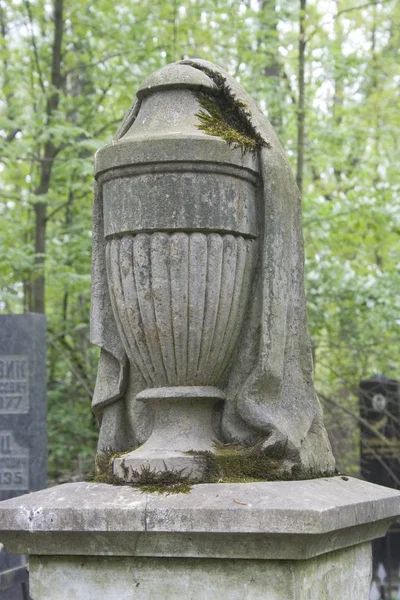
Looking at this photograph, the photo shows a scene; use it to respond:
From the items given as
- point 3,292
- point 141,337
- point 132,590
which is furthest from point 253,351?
point 3,292

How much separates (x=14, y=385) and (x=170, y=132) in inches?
229

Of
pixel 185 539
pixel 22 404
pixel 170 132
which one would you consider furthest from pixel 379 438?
pixel 185 539

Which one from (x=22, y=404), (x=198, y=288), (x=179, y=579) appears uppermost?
(x=198, y=288)

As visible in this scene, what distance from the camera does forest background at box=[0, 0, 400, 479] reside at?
34.4 feet

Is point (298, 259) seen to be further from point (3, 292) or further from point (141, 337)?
point (3, 292)

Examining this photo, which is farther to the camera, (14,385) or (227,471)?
(14,385)

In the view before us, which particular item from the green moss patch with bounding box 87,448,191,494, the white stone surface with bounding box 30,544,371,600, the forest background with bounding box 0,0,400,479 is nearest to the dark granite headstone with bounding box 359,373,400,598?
the forest background with bounding box 0,0,400,479

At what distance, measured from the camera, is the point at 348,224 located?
11062 millimetres

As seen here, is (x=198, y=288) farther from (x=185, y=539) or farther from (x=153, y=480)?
(x=185, y=539)

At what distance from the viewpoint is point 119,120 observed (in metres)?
11.9

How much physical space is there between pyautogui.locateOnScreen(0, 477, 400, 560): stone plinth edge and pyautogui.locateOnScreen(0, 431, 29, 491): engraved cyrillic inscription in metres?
5.54

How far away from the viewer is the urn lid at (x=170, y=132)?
146 inches

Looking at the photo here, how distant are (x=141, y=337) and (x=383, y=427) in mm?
8021

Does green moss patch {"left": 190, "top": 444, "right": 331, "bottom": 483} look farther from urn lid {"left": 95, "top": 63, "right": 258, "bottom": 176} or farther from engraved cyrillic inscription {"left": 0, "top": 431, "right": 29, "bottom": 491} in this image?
engraved cyrillic inscription {"left": 0, "top": 431, "right": 29, "bottom": 491}
